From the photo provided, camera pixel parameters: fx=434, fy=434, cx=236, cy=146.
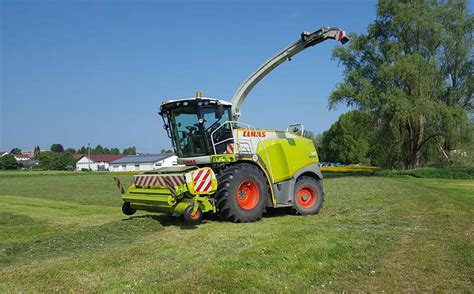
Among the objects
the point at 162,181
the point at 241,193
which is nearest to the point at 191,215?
the point at 162,181

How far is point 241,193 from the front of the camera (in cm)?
998

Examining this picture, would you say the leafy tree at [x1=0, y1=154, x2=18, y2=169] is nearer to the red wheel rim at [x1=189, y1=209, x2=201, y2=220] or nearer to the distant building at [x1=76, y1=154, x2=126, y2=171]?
the distant building at [x1=76, y1=154, x2=126, y2=171]

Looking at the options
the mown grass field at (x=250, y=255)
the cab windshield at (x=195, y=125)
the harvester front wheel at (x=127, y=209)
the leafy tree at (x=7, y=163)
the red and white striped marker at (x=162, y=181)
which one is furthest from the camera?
the leafy tree at (x=7, y=163)

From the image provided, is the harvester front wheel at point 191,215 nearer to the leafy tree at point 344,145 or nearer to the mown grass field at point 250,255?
the mown grass field at point 250,255

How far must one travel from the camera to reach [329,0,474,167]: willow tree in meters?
33.1

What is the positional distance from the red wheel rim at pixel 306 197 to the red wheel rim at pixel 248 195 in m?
1.83

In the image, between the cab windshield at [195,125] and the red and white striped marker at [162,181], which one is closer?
the red and white striped marker at [162,181]

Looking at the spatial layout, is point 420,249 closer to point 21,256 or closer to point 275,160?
point 275,160

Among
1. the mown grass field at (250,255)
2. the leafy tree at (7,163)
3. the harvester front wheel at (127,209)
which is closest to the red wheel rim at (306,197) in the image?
the mown grass field at (250,255)

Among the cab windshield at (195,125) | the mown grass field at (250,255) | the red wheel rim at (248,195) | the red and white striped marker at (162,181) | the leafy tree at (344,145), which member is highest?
the leafy tree at (344,145)

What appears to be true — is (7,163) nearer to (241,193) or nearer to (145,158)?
(145,158)

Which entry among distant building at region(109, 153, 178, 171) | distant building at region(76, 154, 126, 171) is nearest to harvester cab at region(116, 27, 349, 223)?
distant building at region(109, 153, 178, 171)

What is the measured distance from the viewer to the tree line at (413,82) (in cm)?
3306

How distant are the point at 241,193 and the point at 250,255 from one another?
11.8 ft
